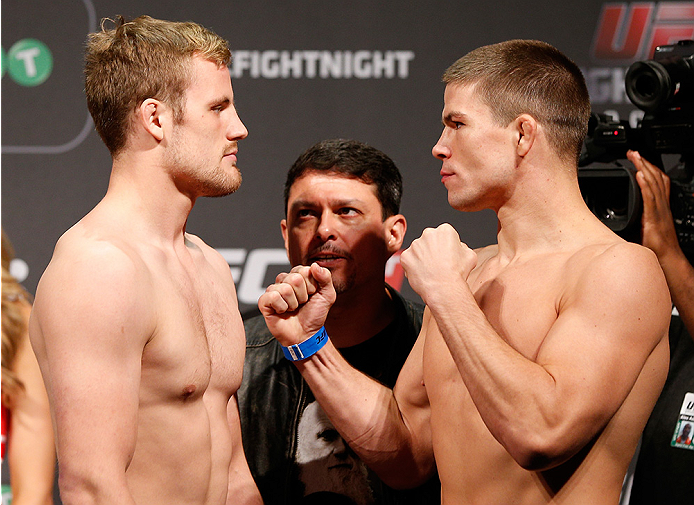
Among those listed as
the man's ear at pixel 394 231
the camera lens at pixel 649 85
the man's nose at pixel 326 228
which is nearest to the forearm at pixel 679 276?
the camera lens at pixel 649 85

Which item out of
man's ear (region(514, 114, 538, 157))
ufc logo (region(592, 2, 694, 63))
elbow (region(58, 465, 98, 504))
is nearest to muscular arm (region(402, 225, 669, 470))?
man's ear (region(514, 114, 538, 157))

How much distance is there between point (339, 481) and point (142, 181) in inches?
39.7

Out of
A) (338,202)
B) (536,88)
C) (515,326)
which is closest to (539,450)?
(515,326)

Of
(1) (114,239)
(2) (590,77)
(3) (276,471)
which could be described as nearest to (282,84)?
(2) (590,77)

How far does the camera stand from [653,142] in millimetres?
1872

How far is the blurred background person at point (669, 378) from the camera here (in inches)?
71.8

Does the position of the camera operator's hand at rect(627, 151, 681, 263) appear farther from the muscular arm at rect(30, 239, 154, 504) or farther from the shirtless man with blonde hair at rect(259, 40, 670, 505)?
the muscular arm at rect(30, 239, 154, 504)

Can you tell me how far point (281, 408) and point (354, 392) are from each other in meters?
0.43

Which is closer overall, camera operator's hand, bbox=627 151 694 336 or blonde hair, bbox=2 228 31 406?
camera operator's hand, bbox=627 151 694 336

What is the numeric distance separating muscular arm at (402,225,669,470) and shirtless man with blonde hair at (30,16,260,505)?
473 millimetres

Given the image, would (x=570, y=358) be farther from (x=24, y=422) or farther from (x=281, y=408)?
(x=24, y=422)

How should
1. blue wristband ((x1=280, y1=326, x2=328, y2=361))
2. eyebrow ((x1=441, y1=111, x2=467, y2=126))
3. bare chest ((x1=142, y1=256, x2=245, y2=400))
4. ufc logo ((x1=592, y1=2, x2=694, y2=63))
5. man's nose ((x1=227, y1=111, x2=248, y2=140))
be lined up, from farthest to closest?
ufc logo ((x1=592, y1=2, x2=694, y2=63)) → blue wristband ((x1=280, y1=326, x2=328, y2=361)) → eyebrow ((x1=441, y1=111, x2=467, y2=126)) → man's nose ((x1=227, y1=111, x2=248, y2=140)) → bare chest ((x1=142, y1=256, x2=245, y2=400))

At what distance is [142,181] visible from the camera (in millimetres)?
1396

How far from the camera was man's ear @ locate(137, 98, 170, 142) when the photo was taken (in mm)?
1383
